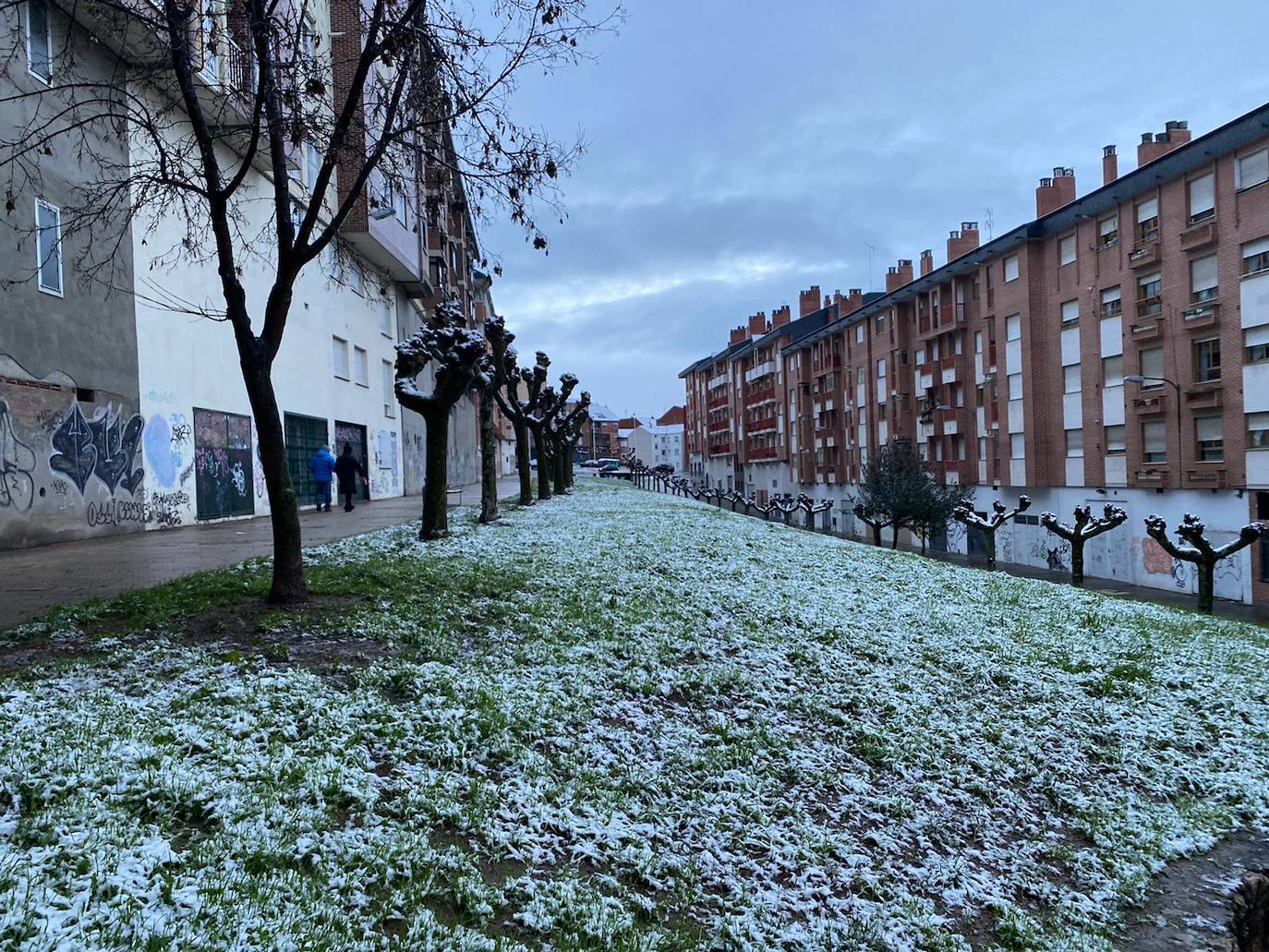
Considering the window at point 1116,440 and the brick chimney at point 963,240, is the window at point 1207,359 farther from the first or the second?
the brick chimney at point 963,240

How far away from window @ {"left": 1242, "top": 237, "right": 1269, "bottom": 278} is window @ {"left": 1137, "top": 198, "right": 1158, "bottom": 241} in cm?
414

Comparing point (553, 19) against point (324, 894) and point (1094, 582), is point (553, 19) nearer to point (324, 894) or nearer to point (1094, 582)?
point (324, 894)

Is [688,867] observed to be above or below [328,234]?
below

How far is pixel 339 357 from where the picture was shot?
25.3 metres

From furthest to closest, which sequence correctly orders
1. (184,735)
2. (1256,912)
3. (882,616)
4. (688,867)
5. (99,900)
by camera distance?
(882,616)
(1256,912)
(184,735)
(688,867)
(99,900)

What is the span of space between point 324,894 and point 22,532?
449 inches

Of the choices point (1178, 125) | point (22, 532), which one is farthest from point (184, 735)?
point (1178, 125)

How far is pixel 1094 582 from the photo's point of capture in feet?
114

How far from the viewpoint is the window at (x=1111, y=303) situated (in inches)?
1396

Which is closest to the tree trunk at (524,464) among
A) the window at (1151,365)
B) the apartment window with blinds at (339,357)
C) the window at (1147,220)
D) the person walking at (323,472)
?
the person walking at (323,472)

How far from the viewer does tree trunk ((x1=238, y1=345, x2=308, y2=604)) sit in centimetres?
668

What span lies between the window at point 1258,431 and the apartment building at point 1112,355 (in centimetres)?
6

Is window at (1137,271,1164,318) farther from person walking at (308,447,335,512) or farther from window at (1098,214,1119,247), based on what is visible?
person walking at (308,447,335,512)

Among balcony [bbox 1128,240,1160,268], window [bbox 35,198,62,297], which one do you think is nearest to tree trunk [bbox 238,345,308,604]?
window [bbox 35,198,62,297]
